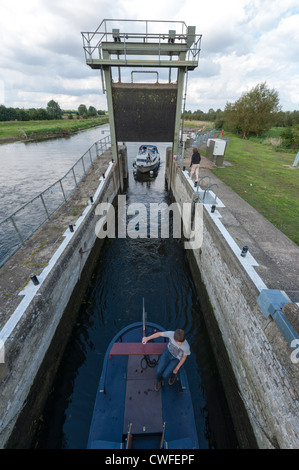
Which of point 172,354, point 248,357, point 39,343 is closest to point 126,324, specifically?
point 39,343

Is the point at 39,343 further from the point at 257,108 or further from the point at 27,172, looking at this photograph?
the point at 257,108

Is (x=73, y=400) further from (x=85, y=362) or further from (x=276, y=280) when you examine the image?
(x=276, y=280)

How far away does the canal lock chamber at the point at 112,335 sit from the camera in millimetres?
4809

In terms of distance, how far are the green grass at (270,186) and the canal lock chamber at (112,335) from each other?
13.4 feet

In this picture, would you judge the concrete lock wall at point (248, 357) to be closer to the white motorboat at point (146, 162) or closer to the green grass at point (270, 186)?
the green grass at point (270, 186)

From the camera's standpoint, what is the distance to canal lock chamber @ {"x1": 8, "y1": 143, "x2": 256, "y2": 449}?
4809 millimetres

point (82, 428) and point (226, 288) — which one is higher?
point (226, 288)

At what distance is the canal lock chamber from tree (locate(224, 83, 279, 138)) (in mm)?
32100

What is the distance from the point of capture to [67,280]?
6.88 meters

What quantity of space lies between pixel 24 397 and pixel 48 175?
72.5 ft

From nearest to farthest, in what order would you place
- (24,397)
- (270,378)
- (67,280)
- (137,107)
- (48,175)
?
(270,378) < (24,397) < (67,280) < (137,107) < (48,175)
